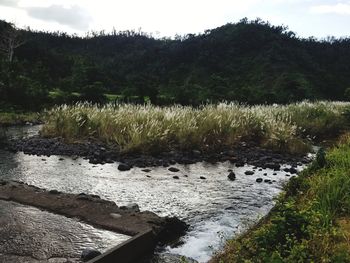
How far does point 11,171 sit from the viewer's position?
9414 mm

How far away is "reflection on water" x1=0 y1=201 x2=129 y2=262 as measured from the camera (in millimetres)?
4419

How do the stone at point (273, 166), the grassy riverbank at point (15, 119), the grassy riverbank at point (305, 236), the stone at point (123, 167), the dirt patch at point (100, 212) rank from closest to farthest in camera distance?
1. the grassy riverbank at point (305, 236)
2. the dirt patch at point (100, 212)
3. the stone at point (123, 167)
4. the stone at point (273, 166)
5. the grassy riverbank at point (15, 119)

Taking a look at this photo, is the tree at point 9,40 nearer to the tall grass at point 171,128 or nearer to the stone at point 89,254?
the tall grass at point 171,128

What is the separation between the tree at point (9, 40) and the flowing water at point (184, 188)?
4069cm

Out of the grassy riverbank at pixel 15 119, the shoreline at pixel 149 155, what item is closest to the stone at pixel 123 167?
the shoreline at pixel 149 155

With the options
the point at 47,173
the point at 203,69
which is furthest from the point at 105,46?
the point at 47,173

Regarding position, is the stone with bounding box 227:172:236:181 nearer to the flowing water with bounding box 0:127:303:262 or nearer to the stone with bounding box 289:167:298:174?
the flowing water with bounding box 0:127:303:262

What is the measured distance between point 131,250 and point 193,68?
58.2m

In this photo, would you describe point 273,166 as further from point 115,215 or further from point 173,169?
point 115,215

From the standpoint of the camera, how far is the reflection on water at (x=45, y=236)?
14.5 ft

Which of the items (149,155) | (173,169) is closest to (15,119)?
(149,155)

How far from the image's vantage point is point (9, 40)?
48281mm

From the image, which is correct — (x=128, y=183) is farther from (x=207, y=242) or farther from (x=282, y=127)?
(x=282, y=127)

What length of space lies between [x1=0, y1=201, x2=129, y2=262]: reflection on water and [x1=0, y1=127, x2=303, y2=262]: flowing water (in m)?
1.01
